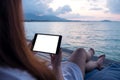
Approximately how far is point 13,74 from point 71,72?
881 millimetres

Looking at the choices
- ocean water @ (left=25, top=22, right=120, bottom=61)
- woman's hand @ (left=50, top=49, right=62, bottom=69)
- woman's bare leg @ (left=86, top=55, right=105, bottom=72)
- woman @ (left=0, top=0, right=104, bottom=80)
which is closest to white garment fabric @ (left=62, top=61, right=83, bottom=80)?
woman's bare leg @ (left=86, top=55, right=105, bottom=72)

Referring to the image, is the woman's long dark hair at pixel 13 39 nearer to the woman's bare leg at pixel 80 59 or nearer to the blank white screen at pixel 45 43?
the blank white screen at pixel 45 43

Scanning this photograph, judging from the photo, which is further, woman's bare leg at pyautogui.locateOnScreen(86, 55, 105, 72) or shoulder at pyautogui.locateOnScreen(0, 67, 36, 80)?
woman's bare leg at pyautogui.locateOnScreen(86, 55, 105, 72)

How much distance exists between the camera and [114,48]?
4.39 meters

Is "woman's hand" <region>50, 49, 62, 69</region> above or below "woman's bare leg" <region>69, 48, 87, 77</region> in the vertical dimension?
above

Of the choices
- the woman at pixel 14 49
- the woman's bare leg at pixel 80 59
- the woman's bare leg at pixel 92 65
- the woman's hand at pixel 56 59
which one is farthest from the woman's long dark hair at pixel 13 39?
the woman's bare leg at pixel 92 65

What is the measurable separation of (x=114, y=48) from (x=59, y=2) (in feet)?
4.86

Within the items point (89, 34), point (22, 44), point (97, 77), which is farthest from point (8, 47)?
point (89, 34)

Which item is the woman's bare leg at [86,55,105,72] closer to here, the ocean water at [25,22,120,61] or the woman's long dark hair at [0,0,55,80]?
the woman's long dark hair at [0,0,55,80]

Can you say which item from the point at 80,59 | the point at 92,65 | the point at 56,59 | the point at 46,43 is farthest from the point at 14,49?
the point at 92,65

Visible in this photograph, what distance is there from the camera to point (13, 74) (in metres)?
0.59

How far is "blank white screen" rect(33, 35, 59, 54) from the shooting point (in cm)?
112

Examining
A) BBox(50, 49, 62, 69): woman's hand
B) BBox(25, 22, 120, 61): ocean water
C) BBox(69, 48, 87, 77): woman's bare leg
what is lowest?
BBox(25, 22, 120, 61): ocean water

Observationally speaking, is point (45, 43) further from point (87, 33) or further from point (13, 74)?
point (87, 33)
